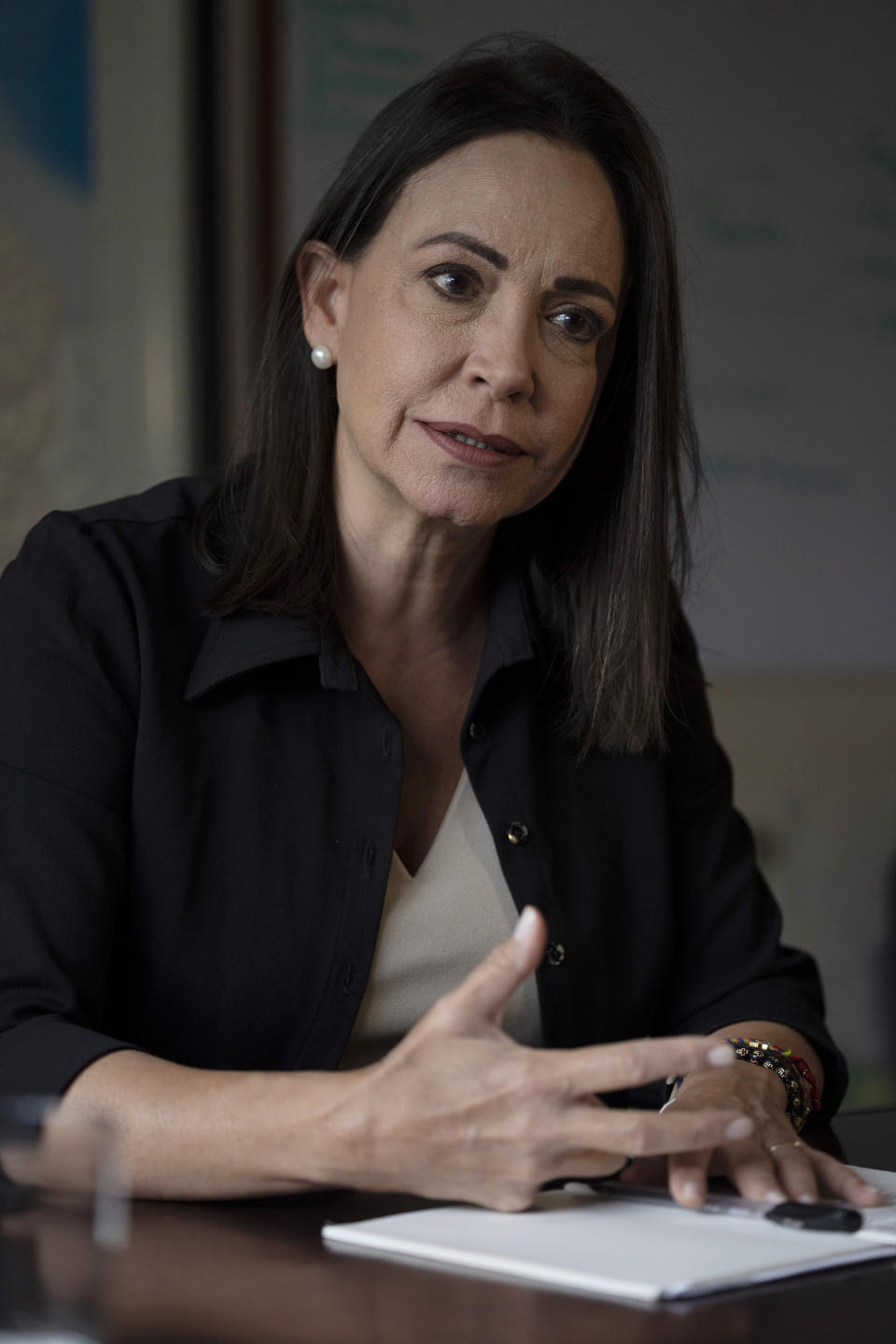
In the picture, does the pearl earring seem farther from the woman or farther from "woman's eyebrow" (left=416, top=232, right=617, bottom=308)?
"woman's eyebrow" (left=416, top=232, right=617, bottom=308)

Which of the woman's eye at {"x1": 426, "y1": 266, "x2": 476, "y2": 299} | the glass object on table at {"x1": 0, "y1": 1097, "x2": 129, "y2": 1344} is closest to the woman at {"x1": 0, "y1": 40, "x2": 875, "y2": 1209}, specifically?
the woman's eye at {"x1": 426, "y1": 266, "x2": 476, "y2": 299}

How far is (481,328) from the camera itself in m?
1.40

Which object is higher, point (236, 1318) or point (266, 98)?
point (266, 98)

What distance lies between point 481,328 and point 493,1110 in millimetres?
746

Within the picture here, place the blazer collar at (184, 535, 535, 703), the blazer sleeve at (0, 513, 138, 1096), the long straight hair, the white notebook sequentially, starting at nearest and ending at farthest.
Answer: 1. the white notebook
2. the blazer sleeve at (0, 513, 138, 1096)
3. the blazer collar at (184, 535, 535, 703)
4. the long straight hair

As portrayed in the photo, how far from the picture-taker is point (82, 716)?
4.15ft

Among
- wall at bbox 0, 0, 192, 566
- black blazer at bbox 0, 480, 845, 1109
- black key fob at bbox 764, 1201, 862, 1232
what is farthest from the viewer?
wall at bbox 0, 0, 192, 566

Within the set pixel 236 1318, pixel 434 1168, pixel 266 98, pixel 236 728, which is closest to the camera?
pixel 236 1318

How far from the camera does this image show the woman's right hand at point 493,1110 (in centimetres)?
92

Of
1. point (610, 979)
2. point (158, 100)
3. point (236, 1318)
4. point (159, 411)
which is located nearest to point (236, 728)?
point (610, 979)

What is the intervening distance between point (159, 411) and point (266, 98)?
0.54 m

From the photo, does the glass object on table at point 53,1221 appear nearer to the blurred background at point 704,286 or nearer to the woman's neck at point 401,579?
the woman's neck at point 401,579

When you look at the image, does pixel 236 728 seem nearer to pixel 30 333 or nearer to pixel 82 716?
pixel 82 716

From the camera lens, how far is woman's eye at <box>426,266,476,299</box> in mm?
1404
